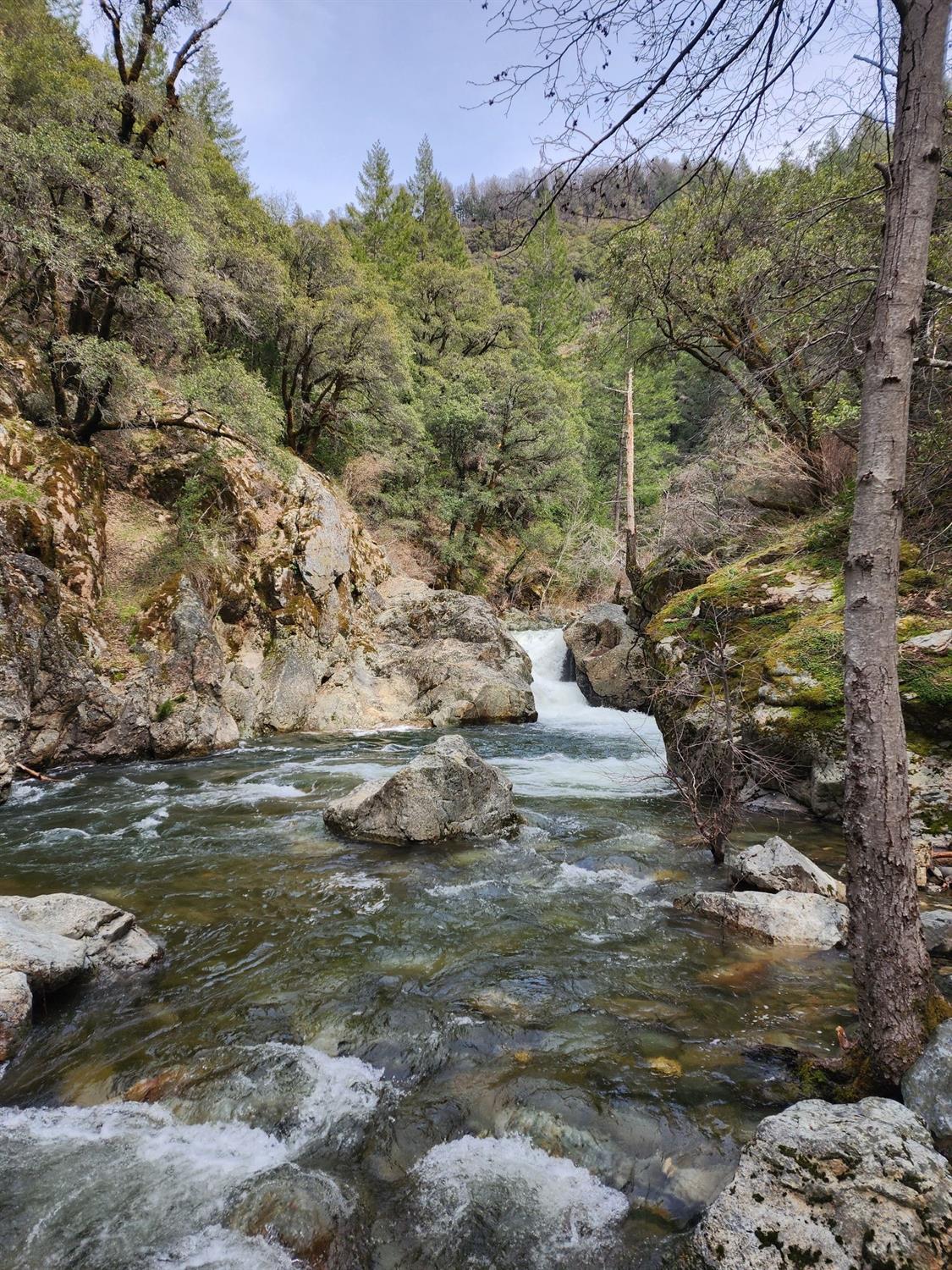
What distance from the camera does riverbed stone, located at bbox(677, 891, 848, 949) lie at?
4383mm

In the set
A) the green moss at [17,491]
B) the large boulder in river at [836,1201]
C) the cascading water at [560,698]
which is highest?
the green moss at [17,491]

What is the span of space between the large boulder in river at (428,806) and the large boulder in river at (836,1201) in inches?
185

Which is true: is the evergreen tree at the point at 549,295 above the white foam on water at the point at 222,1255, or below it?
above

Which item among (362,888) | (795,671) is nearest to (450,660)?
(795,671)

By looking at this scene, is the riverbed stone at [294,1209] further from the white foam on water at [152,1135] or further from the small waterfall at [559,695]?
the small waterfall at [559,695]

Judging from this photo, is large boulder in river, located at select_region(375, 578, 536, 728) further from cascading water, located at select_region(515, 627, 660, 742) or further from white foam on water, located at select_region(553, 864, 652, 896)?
white foam on water, located at select_region(553, 864, 652, 896)

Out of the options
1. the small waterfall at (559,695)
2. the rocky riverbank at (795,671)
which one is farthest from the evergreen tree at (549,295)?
the rocky riverbank at (795,671)

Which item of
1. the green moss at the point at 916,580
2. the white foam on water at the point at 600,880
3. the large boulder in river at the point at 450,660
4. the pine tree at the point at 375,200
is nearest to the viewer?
the white foam on water at the point at 600,880

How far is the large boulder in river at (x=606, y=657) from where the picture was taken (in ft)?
53.7

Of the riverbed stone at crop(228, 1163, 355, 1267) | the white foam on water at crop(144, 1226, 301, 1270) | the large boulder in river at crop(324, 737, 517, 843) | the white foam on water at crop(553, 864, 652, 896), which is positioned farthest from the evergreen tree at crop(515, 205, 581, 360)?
the white foam on water at crop(144, 1226, 301, 1270)

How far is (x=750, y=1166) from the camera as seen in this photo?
2.13 meters

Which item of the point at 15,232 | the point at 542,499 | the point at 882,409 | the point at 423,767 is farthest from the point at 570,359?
the point at 882,409

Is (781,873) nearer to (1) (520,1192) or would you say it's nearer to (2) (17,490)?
(1) (520,1192)

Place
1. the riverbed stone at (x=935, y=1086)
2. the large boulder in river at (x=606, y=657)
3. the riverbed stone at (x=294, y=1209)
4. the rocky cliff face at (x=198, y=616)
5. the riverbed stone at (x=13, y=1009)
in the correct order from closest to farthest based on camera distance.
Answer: the riverbed stone at (x=935, y=1086)
the riverbed stone at (x=294, y=1209)
the riverbed stone at (x=13, y=1009)
the rocky cliff face at (x=198, y=616)
the large boulder in river at (x=606, y=657)
